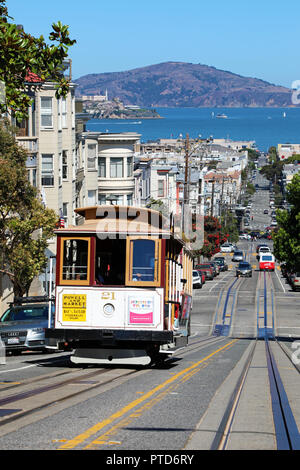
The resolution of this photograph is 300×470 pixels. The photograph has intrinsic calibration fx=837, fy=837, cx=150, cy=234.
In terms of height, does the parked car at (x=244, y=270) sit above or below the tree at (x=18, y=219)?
below

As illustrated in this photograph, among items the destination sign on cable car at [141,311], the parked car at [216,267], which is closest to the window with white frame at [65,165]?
the parked car at [216,267]

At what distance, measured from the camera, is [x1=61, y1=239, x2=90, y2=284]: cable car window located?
1753 centimetres

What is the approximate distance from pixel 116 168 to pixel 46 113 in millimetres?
14140

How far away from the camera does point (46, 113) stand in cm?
4553

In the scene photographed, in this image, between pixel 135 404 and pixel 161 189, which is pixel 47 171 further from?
pixel 161 189

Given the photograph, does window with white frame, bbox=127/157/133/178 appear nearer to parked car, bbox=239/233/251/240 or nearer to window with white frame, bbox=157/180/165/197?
window with white frame, bbox=157/180/165/197

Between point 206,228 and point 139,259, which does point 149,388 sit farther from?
point 206,228

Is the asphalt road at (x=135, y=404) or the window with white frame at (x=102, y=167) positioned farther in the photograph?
the window with white frame at (x=102, y=167)

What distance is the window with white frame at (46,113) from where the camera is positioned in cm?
4541

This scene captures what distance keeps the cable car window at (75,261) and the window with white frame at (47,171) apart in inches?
1116

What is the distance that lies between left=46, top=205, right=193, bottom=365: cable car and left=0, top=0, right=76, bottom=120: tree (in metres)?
2.93

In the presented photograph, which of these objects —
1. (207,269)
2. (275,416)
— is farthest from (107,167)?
(275,416)

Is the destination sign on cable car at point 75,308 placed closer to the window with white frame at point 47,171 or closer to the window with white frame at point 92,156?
the window with white frame at point 47,171
